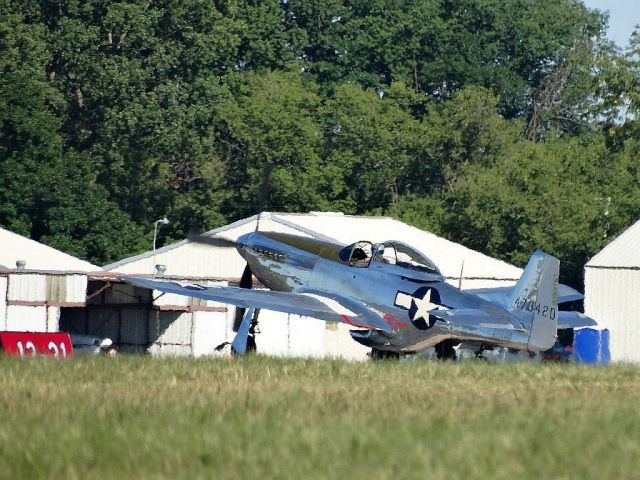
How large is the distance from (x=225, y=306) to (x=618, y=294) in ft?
46.3

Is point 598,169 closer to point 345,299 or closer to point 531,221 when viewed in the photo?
point 531,221

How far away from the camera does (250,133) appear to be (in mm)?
73375

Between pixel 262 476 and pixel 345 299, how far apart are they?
14.3 m

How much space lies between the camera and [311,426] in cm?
1068

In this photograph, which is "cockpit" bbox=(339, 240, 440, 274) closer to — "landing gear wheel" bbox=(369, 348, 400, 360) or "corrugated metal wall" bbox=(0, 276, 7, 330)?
"landing gear wheel" bbox=(369, 348, 400, 360)

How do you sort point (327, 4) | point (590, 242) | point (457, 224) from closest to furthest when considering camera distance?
point (590, 242) → point (457, 224) → point (327, 4)

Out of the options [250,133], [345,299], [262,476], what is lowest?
[262,476]

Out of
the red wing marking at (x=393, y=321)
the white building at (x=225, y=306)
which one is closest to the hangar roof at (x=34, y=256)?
the white building at (x=225, y=306)

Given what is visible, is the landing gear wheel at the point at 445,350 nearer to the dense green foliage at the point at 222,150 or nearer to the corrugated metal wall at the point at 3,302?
the corrugated metal wall at the point at 3,302

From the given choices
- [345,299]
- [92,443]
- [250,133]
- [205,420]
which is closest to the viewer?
[92,443]

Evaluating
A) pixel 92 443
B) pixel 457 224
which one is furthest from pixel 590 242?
pixel 92 443

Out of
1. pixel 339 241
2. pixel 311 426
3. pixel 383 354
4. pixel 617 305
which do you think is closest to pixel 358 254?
pixel 383 354

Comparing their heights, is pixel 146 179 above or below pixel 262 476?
above

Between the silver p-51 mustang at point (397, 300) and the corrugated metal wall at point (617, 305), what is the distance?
24.9m
